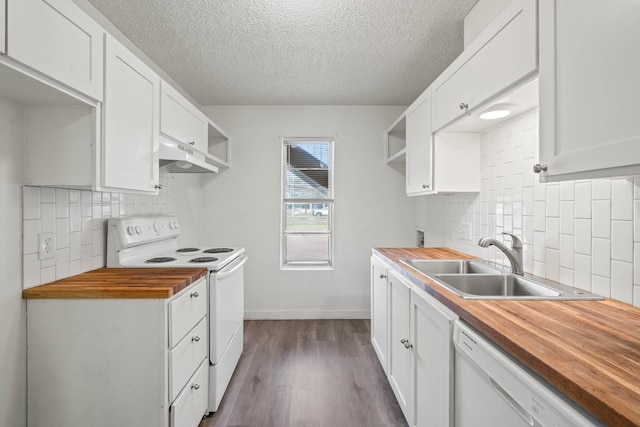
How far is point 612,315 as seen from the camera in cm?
105

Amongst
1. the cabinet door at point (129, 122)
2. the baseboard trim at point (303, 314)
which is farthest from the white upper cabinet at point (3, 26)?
the baseboard trim at point (303, 314)

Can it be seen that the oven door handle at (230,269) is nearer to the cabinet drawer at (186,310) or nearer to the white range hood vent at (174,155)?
the cabinet drawer at (186,310)

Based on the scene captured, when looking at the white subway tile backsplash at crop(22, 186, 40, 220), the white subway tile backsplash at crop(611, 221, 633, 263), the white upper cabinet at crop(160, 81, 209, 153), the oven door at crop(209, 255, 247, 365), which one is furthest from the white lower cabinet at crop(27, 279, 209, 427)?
the white subway tile backsplash at crop(611, 221, 633, 263)

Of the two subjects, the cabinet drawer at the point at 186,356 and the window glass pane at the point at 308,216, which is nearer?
the cabinet drawer at the point at 186,356

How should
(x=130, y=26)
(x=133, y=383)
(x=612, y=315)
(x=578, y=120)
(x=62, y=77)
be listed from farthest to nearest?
(x=130, y=26)
(x=133, y=383)
(x=62, y=77)
(x=612, y=315)
(x=578, y=120)

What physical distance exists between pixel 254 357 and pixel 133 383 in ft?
4.48

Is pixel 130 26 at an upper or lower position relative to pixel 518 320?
upper

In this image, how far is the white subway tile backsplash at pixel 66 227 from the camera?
4.75 ft

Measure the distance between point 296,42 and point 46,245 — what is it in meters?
1.96

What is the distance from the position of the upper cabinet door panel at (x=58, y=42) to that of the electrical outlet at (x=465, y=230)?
2455 millimetres

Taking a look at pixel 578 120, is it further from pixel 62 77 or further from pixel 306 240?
pixel 306 240

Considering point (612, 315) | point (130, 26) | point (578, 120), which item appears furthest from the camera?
point (130, 26)

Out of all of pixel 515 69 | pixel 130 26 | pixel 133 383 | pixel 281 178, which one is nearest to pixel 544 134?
pixel 515 69

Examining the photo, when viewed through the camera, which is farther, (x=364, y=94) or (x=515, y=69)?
(x=364, y=94)
